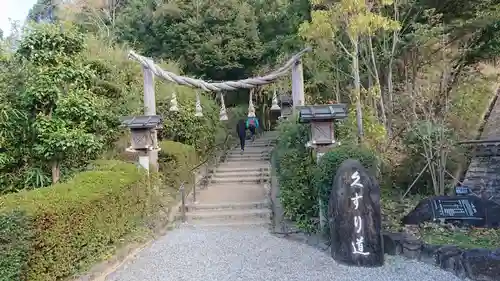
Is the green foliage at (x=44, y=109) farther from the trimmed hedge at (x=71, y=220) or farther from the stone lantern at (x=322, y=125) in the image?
the stone lantern at (x=322, y=125)

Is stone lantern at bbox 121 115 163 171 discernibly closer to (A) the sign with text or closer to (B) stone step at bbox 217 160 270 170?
(B) stone step at bbox 217 160 270 170

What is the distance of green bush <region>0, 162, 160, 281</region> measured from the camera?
13.0 feet

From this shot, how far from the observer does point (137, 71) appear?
12461 millimetres

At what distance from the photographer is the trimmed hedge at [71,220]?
396cm

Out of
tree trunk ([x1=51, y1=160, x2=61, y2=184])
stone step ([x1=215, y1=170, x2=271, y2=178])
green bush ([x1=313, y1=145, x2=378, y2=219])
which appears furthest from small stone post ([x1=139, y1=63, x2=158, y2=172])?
green bush ([x1=313, y1=145, x2=378, y2=219])

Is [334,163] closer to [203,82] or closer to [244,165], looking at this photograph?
[203,82]

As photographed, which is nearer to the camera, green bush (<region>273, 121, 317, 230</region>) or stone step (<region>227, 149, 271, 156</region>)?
green bush (<region>273, 121, 317, 230</region>)

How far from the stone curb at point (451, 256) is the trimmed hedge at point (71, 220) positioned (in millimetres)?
4369

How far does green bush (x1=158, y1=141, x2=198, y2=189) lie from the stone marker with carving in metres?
5.49

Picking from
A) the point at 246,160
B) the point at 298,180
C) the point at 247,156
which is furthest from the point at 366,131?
the point at 247,156

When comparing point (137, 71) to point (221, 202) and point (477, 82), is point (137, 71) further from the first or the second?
point (477, 82)

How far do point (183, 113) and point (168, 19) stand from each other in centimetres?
864

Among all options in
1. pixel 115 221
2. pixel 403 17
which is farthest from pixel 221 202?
pixel 403 17

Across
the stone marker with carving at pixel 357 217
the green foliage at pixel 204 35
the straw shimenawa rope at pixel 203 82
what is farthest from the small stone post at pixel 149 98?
the green foliage at pixel 204 35
